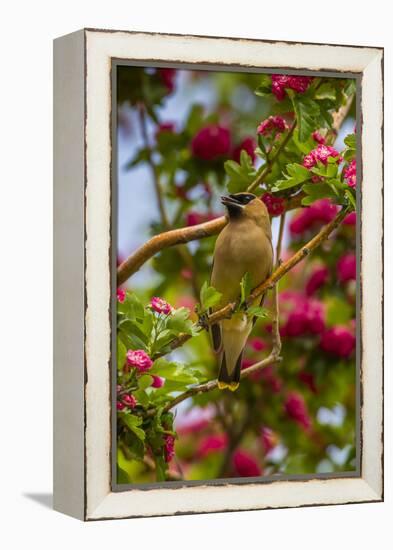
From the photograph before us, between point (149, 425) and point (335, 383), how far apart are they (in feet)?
2.48

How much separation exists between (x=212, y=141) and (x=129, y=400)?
0.84 meters

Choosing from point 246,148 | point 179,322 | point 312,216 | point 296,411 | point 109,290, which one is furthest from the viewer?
point 296,411

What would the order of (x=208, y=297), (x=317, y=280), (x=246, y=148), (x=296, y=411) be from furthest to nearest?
(x=317, y=280)
(x=296, y=411)
(x=246, y=148)
(x=208, y=297)

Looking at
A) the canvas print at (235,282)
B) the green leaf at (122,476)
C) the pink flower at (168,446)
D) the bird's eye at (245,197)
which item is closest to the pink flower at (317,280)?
the canvas print at (235,282)

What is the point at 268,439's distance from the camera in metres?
3.73

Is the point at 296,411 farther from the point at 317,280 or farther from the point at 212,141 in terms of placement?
the point at 212,141

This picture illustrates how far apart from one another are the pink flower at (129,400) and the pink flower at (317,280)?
910mm

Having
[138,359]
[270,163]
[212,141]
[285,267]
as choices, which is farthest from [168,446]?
[212,141]

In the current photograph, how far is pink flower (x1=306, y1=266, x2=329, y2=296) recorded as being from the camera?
3904 millimetres

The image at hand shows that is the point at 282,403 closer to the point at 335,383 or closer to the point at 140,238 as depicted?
the point at 335,383

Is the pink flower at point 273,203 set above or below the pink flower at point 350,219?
above

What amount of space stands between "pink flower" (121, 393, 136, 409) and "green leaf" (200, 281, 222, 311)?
1.01 feet

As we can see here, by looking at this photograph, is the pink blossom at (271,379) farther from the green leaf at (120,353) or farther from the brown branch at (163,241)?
the green leaf at (120,353)

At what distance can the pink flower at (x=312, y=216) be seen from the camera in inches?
144
